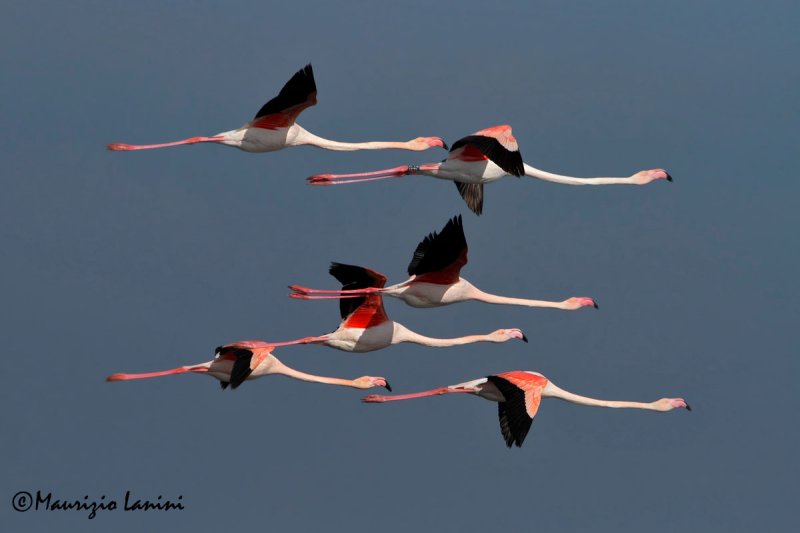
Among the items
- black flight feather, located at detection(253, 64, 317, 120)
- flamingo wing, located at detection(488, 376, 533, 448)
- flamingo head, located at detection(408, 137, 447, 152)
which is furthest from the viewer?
flamingo head, located at detection(408, 137, 447, 152)

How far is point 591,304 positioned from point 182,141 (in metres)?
8.16

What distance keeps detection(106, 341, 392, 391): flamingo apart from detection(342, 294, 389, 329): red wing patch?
127 cm

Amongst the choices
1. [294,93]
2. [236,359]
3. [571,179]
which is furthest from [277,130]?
[571,179]

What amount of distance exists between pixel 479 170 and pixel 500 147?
222 centimetres

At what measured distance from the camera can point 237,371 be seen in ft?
114

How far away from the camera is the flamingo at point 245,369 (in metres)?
35.2

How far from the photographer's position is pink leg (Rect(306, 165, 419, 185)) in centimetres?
3738

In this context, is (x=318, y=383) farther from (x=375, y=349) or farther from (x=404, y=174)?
(x=404, y=174)

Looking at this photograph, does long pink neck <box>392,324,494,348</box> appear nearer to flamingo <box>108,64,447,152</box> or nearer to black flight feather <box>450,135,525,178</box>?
flamingo <box>108,64,447,152</box>

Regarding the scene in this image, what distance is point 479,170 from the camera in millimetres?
37719

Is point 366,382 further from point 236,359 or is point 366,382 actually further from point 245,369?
point 245,369

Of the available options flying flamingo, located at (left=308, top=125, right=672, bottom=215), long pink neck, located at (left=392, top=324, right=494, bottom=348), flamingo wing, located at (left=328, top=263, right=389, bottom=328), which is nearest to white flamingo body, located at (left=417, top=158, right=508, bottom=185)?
flying flamingo, located at (left=308, top=125, right=672, bottom=215)

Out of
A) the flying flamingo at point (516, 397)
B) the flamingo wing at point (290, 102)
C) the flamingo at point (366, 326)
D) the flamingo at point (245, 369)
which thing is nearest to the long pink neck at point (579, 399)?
the flying flamingo at point (516, 397)

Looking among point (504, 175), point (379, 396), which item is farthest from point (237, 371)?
point (504, 175)
